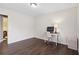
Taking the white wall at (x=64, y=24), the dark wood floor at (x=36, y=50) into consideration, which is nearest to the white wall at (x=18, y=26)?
the white wall at (x=64, y=24)

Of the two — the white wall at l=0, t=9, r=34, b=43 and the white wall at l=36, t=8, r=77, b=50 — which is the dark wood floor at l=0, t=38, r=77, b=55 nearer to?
the white wall at l=36, t=8, r=77, b=50

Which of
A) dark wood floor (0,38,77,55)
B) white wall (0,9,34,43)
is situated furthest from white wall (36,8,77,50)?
white wall (0,9,34,43)

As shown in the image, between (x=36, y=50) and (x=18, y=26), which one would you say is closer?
(x=36, y=50)

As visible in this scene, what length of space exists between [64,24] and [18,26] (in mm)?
2798

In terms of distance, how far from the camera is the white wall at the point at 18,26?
4374 millimetres

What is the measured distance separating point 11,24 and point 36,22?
78.9 inches

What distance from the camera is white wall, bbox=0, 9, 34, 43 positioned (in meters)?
4.37

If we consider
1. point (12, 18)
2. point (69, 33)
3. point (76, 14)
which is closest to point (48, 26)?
point (69, 33)

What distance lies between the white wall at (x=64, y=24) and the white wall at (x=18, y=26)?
76 centimetres

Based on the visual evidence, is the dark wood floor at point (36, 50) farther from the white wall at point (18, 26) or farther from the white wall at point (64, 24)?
the white wall at point (18, 26)

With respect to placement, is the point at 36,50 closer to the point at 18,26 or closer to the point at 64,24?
the point at 64,24

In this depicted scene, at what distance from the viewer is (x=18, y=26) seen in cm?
498

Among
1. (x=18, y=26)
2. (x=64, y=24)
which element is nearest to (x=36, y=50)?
(x=64, y=24)

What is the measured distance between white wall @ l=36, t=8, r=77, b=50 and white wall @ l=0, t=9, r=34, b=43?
2.49ft
